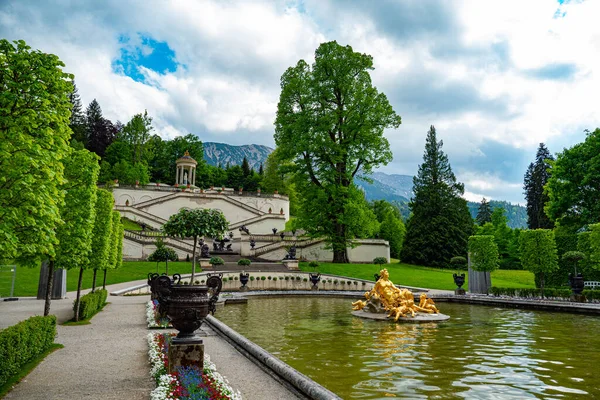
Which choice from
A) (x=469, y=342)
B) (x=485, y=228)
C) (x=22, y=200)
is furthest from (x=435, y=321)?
(x=485, y=228)

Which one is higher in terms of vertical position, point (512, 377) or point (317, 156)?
point (317, 156)

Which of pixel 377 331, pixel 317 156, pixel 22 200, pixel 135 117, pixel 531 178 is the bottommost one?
pixel 377 331

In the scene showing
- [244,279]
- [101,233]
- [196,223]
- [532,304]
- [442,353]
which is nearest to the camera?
[442,353]

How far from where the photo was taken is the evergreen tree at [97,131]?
81812 millimetres

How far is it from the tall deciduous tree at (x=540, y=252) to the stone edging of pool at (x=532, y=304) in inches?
129

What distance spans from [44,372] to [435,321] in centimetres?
1317

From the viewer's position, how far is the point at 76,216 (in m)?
11.9

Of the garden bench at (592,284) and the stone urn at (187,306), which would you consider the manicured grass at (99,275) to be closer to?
the stone urn at (187,306)

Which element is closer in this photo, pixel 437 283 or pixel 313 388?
pixel 313 388

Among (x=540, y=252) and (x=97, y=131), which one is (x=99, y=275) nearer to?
(x=540, y=252)

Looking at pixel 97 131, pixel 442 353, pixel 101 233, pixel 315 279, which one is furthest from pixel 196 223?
pixel 97 131

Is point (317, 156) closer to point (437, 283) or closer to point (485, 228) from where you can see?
point (437, 283)

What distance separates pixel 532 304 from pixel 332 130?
22.7 metres

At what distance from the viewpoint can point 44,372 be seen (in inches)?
303
